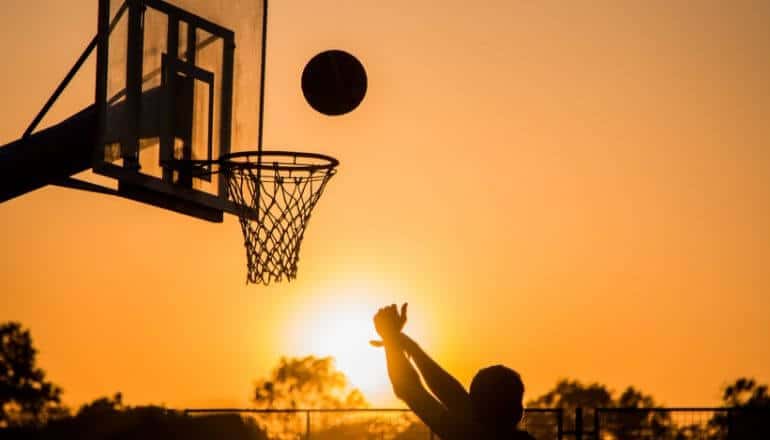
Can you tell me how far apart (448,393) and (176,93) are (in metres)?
7.54

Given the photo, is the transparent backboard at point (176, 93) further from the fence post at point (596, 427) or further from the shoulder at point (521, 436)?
the shoulder at point (521, 436)

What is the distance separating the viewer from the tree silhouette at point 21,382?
5947cm

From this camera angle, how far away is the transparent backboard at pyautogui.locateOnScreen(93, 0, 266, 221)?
1141 centimetres

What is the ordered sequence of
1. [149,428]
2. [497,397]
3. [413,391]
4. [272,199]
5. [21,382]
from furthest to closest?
[21,382], [149,428], [272,199], [497,397], [413,391]

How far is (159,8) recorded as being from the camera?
40.1ft

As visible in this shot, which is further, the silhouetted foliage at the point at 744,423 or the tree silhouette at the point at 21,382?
the tree silhouette at the point at 21,382

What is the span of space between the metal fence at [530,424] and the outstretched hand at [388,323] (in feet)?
36.2

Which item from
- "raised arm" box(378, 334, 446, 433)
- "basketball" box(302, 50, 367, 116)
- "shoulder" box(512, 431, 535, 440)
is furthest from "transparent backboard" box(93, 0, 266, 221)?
"shoulder" box(512, 431, 535, 440)

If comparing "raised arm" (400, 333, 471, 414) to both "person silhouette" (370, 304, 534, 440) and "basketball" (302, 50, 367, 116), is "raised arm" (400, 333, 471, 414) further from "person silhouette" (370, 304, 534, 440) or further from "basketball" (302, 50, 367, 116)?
"basketball" (302, 50, 367, 116)

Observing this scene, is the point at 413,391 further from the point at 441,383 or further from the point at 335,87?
the point at 335,87

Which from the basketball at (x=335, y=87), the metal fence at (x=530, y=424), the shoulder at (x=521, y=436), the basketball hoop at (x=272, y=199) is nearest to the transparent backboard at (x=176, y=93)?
the basketball hoop at (x=272, y=199)

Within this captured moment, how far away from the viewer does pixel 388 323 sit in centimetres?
518

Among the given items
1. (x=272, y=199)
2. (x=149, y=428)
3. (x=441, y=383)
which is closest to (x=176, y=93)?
(x=272, y=199)

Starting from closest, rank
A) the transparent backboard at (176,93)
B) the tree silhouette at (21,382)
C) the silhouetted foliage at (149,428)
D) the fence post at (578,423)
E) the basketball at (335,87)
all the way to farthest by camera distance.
A: the transparent backboard at (176,93)
the basketball at (335,87)
the fence post at (578,423)
the silhouetted foliage at (149,428)
the tree silhouette at (21,382)
